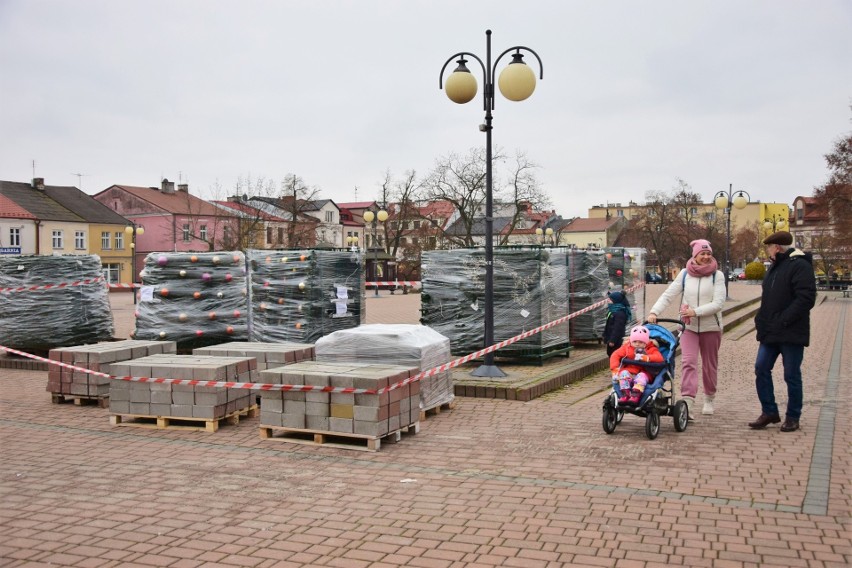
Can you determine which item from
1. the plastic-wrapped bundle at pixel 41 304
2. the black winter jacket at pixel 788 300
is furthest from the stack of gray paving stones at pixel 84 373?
the black winter jacket at pixel 788 300

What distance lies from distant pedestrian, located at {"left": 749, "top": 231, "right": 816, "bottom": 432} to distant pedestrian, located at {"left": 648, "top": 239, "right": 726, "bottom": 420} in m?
0.52

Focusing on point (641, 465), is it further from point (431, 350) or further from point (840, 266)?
point (840, 266)

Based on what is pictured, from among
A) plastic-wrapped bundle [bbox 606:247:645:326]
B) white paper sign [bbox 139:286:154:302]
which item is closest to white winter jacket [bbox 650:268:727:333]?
plastic-wrapped bundle [bbox 606:247:645:326]

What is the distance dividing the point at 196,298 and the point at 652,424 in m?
8.65

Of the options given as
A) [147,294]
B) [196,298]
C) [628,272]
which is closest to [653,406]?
[196,298]

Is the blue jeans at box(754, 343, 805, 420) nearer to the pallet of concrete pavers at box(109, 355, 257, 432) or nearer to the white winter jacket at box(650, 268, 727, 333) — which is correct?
the white winter jacket at box(650, 268, 727, 333)

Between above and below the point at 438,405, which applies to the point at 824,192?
above

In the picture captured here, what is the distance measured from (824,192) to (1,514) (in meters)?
48.9

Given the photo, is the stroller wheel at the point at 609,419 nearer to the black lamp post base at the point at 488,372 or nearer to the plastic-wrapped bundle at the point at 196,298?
the black lamp post base at the point at 488,372

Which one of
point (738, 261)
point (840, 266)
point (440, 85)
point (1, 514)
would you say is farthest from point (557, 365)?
point (738, 261)

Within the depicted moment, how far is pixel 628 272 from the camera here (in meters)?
17.9

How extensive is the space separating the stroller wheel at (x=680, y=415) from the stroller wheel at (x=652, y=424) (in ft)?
0.97

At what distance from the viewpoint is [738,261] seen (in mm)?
109000

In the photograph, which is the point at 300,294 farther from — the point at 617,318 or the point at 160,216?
the point at 160,216
